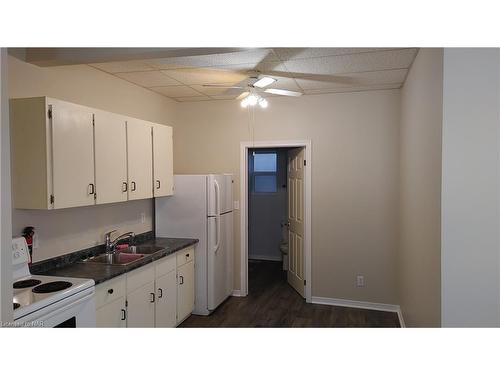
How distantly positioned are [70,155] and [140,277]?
44.6 inches

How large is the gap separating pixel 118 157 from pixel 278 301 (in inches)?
105

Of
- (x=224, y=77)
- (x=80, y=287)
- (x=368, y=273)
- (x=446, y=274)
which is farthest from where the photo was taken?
(x=368, y=273)

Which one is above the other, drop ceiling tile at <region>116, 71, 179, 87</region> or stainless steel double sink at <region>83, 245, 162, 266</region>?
drop ceiling tile at <region>116, 71, 179, 87</region>

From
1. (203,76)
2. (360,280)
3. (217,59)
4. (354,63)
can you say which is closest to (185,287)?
(360,280)

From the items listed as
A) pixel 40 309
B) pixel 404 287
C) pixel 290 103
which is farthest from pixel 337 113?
pixel 40 309

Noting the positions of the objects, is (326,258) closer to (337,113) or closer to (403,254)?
(403,254)

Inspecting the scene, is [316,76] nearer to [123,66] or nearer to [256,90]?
[256,90]

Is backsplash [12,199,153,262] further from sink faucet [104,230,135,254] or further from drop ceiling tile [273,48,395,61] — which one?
drop ceiling tile [273,48,395,61]

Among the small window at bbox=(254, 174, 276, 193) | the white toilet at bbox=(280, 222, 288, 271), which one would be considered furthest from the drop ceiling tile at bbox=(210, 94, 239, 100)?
the small window at bbox=(254, 174, 276, 193)

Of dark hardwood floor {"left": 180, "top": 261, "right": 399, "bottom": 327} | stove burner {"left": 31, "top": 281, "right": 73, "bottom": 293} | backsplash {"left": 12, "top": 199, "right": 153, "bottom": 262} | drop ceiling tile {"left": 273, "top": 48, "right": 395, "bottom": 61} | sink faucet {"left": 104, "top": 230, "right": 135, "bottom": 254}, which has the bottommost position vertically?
dark hardwood floor {"left": 180, "top": 261, "right": 399, "bottom": 327}

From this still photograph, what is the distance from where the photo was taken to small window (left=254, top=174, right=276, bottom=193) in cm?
673

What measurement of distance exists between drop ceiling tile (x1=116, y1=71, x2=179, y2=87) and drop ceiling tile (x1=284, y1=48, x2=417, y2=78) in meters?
1.23

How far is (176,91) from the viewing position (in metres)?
4.22

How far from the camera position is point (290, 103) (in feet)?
14.6
